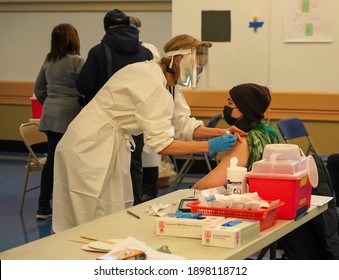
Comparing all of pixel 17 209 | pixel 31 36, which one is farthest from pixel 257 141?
pixel 31 36

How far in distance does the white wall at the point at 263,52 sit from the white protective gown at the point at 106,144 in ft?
11.4

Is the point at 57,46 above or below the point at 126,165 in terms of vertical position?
above

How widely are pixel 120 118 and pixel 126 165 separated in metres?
0.26

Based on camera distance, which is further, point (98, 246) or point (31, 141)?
point (31, 141)

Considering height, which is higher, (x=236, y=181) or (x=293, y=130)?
(x=236, y=181)

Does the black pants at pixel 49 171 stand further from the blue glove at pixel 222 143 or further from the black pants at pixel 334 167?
the blue glove at pixel 222 143

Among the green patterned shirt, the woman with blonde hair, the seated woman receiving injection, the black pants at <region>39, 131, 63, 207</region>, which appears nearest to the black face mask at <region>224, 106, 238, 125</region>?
the seated woman receiving injection

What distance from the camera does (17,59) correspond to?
8.59 metres

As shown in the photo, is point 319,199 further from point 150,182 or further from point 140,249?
point 150,182

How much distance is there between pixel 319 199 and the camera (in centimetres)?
306

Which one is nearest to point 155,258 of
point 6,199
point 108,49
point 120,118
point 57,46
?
point 120,118

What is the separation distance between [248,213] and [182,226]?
0.25 meters

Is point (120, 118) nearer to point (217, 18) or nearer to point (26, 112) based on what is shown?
point (217, 18)

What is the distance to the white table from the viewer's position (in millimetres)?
2246
